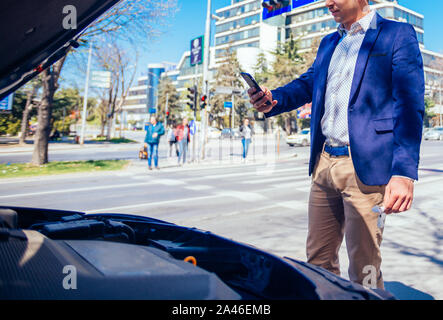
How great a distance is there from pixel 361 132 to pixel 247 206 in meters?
4.74

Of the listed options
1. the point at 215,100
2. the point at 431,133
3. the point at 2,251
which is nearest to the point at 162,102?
the point at 215,100

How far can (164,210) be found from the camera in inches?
236

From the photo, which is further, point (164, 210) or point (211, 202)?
point (211, 202)

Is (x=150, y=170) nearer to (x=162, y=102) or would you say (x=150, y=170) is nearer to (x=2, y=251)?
(x=2, y=251)

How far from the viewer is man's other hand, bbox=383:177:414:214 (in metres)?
1.51

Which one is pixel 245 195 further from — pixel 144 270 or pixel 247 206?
pixel 144 270

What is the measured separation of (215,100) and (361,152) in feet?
208

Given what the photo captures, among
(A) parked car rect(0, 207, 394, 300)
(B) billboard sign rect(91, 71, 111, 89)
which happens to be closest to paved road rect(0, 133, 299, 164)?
(B) billboard sign rect(91, 71, 111, 89)

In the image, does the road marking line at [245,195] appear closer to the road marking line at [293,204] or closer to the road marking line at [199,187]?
the road marking line at [293,204]

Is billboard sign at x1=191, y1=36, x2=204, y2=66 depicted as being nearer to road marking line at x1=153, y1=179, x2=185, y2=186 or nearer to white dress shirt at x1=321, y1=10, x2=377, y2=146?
road marking line at x1=153, y1=179, x2=185, y2=186

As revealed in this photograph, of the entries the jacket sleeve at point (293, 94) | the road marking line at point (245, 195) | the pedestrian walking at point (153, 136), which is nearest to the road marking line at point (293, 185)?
the road marking line at point (245, 195)

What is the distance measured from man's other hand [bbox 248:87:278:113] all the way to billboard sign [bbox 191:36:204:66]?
1609 centimetres

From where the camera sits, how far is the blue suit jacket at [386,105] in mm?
1573

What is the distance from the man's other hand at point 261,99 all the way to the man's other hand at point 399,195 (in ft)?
2.70
